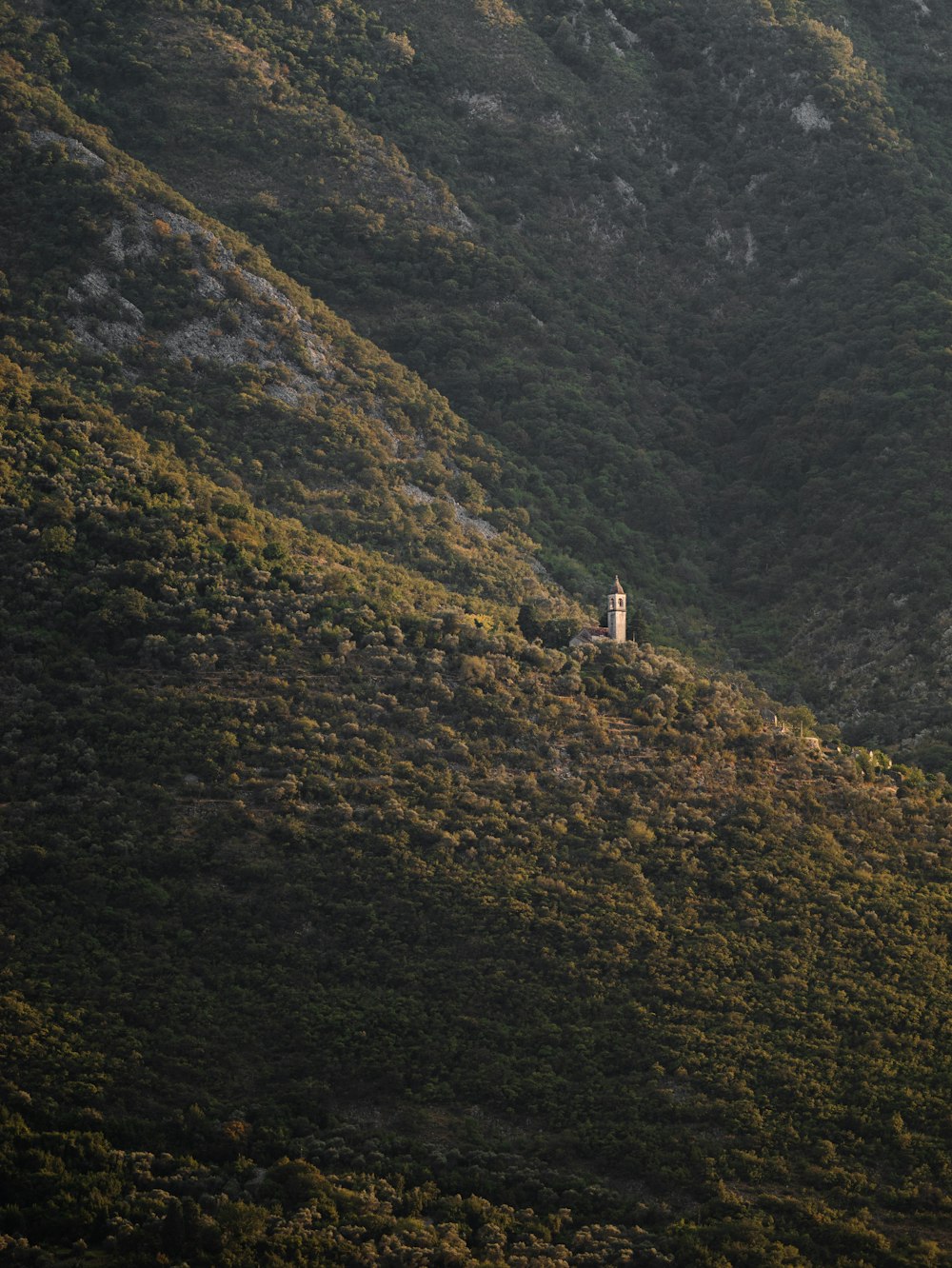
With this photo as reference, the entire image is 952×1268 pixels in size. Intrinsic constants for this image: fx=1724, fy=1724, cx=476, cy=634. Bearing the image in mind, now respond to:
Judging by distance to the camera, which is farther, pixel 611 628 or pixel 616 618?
pixel 616 618

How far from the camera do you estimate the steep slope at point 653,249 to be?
8000cm

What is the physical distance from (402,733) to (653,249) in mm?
50078

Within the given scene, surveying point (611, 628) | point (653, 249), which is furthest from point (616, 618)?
point (653, 249)

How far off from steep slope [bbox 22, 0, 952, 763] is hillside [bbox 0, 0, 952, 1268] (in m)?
0.36

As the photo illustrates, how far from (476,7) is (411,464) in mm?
39564

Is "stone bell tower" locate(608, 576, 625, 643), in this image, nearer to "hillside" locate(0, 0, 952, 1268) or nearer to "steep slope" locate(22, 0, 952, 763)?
"hillside" locate(0, 0, 952, 1268)

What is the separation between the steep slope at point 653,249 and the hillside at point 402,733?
1.19ft

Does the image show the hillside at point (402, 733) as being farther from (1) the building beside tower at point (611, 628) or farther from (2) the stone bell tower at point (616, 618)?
(2) the stone bell tower at point (616, 618)

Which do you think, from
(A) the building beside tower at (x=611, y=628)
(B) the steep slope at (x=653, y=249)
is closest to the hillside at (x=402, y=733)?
(B) the steep slope at (x=653, y=249)

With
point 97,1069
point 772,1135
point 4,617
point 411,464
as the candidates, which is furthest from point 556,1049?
point 411,464

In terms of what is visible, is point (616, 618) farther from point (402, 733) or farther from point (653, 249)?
point (653, 249)

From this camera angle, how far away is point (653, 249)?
9906 cm

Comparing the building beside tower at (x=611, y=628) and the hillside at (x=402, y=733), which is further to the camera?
the building beside tower at (x=611, y=628)

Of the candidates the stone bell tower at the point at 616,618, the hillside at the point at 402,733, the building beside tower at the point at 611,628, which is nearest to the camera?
the hillside at the point at 402,733
